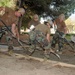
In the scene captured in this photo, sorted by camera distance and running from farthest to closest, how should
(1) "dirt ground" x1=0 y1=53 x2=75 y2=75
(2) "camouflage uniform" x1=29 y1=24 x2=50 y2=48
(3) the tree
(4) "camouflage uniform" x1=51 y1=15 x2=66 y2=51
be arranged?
(3) the tree → (4) "camouflage uniform" x1=51 y1=15 x2=66 y2=51 → (2) "camouflage uniform" x1=29 y1=24 x2=50 y2=48 → (1) "dirt ground" x1=0 y1=53 x2=75 y2=75

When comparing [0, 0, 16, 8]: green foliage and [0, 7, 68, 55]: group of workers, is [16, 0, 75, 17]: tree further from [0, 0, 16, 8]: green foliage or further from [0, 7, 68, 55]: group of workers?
[0, 7, 68, 55]: group of workers

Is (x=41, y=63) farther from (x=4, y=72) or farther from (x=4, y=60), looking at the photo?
(x=4, y=72)

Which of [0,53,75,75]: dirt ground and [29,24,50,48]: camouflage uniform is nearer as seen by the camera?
[0,53,75,75]: dirt ground

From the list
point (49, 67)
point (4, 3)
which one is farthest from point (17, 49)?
point (4, 3)

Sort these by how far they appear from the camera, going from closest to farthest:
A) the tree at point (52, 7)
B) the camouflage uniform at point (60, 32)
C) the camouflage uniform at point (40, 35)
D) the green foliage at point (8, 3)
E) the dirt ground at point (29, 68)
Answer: the dirt ground at point (29, 68), the camouflage uniform at point (40, 35), the camouflage uniform at point (60, 32), the green foliage at point (8, 3), the tree at point (52, 7)

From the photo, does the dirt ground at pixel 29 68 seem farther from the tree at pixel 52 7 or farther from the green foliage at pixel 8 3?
the tree at pixel 52 7

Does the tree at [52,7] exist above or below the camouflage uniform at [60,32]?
above

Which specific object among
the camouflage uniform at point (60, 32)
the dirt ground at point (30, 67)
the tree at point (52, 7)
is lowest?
the dirt ground at point (30, 67)

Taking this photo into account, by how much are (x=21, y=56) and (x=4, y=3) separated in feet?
29.0

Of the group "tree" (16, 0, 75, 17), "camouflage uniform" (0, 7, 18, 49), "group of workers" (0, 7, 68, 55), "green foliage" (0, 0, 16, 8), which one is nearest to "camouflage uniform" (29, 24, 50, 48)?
"group of workers" (0, 7, 68, 55)

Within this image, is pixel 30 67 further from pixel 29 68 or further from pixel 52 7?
pixel 52 7

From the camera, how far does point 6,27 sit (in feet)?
35.3

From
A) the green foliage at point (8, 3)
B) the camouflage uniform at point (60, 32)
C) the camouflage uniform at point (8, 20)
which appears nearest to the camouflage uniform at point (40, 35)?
the camouflage uniform at point (8, 20)

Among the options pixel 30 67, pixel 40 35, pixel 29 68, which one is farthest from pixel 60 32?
pixel 29 68
